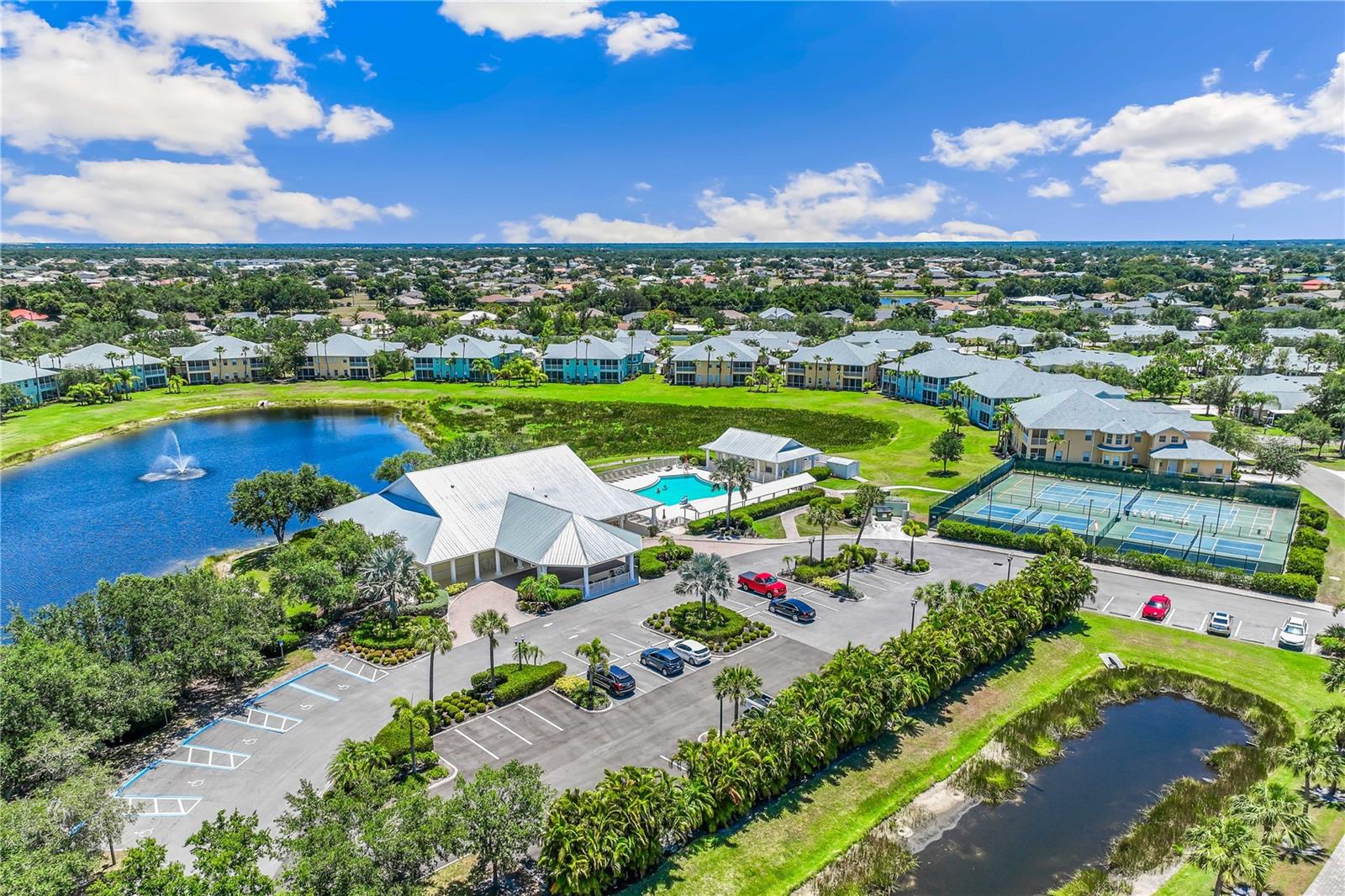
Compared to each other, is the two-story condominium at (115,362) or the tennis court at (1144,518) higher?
the two-story condominium at (115,362)

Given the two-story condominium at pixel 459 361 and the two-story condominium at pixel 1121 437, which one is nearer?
the two-story condominium at pixel 1121 437

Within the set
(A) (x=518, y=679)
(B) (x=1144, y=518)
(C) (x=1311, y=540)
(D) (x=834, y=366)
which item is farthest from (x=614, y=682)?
(D) (x=834, y=366)

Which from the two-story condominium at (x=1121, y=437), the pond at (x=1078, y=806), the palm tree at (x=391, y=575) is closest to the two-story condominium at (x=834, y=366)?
the two-story condominium at (x=1121, y=437)

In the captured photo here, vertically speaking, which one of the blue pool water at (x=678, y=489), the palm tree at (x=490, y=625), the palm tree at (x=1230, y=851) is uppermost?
the palm tree at (x=490, y=625)

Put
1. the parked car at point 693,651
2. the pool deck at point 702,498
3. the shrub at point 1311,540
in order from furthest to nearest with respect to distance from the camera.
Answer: the pool deck at point 702,498
the shrub at point 1311,540
the parked car at point 693,651

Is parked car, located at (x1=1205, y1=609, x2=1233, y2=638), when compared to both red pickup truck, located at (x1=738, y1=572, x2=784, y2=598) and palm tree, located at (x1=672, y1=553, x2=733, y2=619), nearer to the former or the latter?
red pickup truck, located at (x1=738, y1=572, x2=784, y2=598)

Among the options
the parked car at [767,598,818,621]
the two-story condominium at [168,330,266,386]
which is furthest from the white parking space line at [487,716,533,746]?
the two-story condominium at [168,330,266,386]

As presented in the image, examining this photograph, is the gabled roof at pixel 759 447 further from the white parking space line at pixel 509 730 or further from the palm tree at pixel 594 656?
the white parking space line at pixel 509 730
